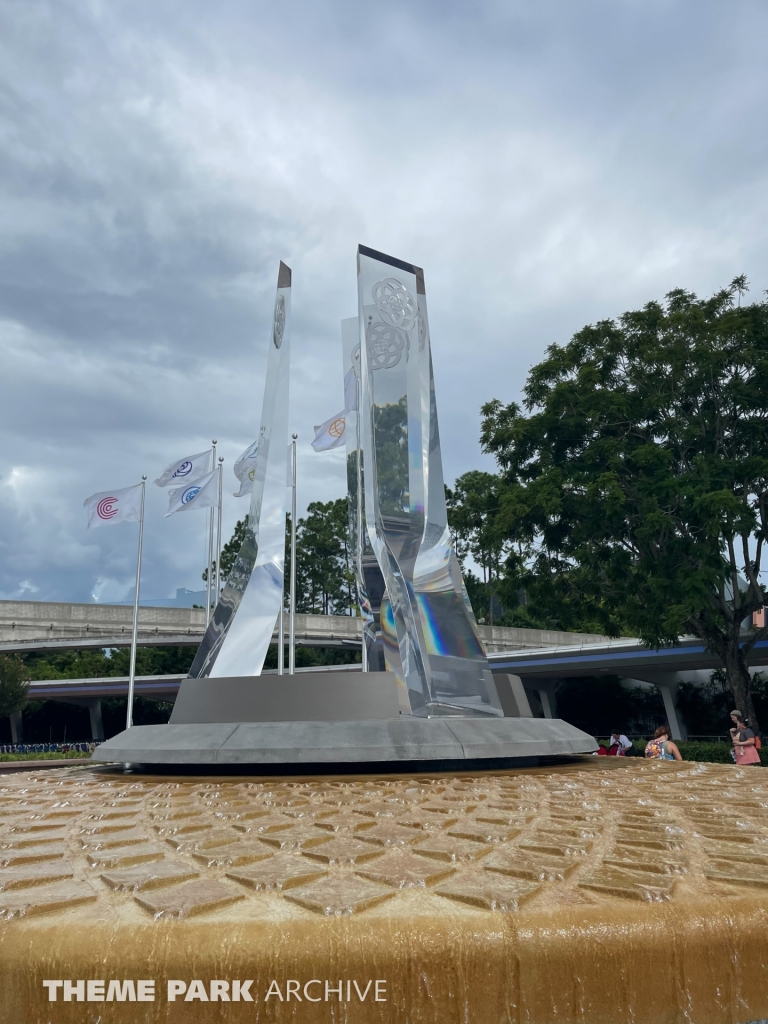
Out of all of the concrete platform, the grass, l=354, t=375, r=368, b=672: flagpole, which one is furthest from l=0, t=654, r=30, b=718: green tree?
the concrete platform

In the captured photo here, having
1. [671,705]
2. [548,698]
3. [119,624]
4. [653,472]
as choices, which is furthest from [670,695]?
[119,624]

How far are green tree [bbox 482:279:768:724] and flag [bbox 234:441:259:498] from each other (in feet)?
20.4

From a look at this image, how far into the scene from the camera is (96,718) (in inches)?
1676

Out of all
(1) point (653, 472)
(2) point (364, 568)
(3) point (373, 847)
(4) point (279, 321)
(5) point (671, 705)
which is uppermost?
(4) point (279, 321)

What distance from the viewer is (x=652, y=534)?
18.1 meters

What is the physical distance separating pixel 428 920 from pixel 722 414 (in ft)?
58.2

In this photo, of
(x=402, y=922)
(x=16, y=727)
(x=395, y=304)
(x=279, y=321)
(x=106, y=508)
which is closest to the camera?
(x=402, y=922)

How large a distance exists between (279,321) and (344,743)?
7.44 meters

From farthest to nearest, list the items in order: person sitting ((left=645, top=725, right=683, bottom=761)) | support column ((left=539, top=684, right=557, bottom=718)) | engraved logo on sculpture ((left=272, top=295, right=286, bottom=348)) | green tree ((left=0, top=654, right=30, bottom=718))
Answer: support column ((left=539, top=684, right=557, bottom=718)) < green tree ((left=0, top=654, right=30, bottom=718)) < engraved logo on sculpture ((left=272, top=295, right=286, bottom=348)) < person sitting ((left=645, top=725, right=683, bottom=761))

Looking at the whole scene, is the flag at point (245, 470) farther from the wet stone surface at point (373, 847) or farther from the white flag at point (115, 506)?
the wet stone surface at point (373, 847)

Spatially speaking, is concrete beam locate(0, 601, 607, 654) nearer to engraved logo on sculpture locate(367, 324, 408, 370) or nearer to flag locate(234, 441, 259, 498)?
flag locate(234, 441, 259, 498)

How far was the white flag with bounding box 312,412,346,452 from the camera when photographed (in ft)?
59.2

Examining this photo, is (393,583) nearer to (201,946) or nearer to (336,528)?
(201,946)

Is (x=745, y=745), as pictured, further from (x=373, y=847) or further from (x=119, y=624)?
(x=119, y=624)
